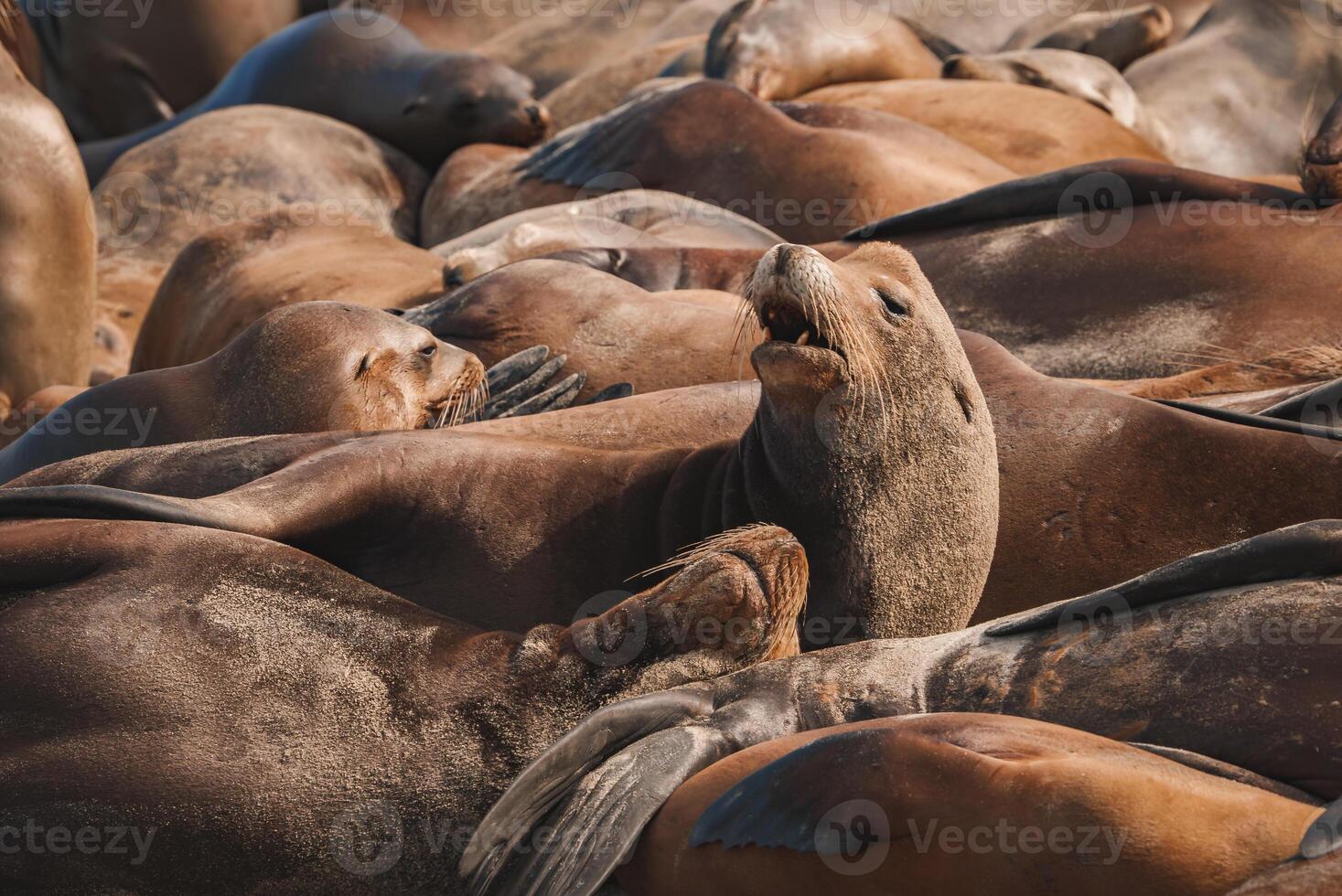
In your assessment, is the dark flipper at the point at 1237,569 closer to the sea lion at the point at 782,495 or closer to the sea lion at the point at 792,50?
the sea lion at the point at 782,495

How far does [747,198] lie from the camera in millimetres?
7309

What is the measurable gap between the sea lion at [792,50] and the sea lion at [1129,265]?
284 centimetres

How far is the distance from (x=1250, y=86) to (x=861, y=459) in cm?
683

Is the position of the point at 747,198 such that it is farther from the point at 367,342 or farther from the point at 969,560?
the point at 969,560

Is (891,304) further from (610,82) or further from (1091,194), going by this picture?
(610,82)

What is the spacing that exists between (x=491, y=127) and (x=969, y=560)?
6.71m

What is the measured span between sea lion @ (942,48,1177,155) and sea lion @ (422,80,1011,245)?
1385mm

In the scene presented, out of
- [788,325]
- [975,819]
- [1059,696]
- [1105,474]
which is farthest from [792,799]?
[1105,474]

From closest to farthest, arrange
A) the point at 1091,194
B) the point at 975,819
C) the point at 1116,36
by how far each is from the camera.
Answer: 1. the point at 975,819
2. the point at 1091,194
3. the point at 1116,36

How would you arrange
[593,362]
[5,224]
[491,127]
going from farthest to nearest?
[491,127]
[5,224]
[593,362]

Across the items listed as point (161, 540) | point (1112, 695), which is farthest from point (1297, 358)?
point (161, 540)

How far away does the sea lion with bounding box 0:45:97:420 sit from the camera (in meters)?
7.11

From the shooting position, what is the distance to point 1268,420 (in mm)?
4055

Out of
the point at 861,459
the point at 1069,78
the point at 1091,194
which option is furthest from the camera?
the point at 1069,78
